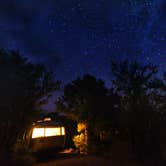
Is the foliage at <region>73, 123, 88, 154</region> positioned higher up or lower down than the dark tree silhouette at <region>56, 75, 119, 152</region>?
lower down

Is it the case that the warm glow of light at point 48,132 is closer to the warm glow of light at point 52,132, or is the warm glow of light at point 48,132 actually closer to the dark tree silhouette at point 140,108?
the warm glow of light at point 52,132

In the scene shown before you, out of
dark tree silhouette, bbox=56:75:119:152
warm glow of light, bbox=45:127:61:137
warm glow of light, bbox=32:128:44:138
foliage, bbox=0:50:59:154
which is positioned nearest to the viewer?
foliage, bbox=0:50:59:154

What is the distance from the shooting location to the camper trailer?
14.3 m

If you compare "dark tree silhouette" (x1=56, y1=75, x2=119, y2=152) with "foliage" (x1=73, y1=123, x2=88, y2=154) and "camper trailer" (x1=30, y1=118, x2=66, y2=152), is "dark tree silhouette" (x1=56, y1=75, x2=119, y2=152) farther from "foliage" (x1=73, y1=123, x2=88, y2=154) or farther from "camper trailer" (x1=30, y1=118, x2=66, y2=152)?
"camper trailer" (x1=30, y1=118, x2=66, y2=152)

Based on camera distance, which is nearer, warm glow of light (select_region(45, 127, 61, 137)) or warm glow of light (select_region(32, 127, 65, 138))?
warm glow of light (select_region(32, 127, 65, 138))

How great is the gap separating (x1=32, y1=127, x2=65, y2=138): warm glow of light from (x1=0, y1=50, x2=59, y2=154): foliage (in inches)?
158

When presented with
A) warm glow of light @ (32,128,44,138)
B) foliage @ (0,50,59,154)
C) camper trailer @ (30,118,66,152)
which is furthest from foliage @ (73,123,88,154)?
foliage @ (0,50,59,154)

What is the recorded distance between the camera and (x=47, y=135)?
15.6 meters

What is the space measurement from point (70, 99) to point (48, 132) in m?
3.47

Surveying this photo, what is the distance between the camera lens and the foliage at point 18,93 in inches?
390

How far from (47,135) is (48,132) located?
363 mm

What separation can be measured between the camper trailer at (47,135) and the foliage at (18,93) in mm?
3696

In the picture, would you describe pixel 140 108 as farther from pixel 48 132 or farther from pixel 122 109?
pixel 48 132

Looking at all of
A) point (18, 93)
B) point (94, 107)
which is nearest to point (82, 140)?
point (94, 107)
